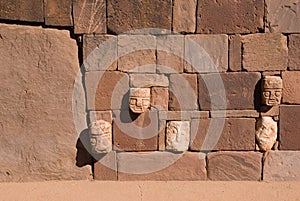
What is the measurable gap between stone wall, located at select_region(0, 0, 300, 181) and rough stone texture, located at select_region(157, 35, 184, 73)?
0.01 m

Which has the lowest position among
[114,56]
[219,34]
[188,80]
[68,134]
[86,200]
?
[86,200]

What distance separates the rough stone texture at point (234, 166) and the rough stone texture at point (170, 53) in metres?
1.24

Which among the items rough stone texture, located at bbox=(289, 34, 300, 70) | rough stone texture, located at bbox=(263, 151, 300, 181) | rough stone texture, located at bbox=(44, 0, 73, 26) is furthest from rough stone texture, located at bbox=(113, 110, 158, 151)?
rough stone texture, located at bbox=(289, 34, 300, 70)

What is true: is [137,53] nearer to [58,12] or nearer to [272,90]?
[58,12]

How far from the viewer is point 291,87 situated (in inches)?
174

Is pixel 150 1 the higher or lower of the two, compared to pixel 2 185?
higher

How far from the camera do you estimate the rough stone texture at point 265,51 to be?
4.34 metres

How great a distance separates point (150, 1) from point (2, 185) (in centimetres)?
301

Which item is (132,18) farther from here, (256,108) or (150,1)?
(256,108)

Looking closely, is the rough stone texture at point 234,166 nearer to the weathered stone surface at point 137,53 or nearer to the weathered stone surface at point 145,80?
the weathered stone surface at point 145,80

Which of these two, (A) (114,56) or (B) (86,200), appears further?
(A) (114,56)

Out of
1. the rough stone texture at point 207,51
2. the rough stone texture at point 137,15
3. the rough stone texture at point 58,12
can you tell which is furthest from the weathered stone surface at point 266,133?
the rough stone texture at point 58,12

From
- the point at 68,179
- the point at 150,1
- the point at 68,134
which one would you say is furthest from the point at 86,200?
the point at 150,1

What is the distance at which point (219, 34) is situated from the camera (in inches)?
173
